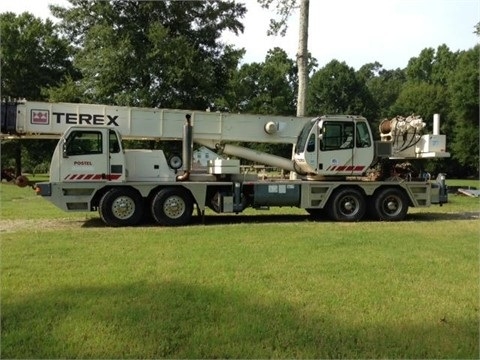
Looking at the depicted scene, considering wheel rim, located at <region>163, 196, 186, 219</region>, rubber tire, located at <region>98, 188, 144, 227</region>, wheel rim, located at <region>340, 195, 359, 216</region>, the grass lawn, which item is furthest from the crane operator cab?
rubber tire, located at <region>98, 188, 144, 227</region>

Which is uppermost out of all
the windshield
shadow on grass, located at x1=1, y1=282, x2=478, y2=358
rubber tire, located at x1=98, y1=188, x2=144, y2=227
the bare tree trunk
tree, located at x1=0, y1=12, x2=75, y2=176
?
tree, located at x1=0, y1=12, x2=75, y2=176

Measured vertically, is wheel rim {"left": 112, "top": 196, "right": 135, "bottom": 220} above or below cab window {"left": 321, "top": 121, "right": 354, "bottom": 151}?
below

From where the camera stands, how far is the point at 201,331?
17.2ft

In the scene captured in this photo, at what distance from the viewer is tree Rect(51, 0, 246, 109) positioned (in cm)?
3169

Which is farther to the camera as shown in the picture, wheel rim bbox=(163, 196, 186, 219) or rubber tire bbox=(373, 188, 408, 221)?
rubber tire bbox=(373, 188, 408, 221)

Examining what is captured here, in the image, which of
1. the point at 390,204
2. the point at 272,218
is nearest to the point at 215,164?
the point at 272,218

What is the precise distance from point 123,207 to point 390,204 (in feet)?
24.4

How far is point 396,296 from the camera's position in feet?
21.4

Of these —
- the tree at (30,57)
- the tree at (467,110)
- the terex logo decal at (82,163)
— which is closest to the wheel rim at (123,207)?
the terex logo decal at (82,163)

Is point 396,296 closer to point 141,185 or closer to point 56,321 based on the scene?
point 56,321

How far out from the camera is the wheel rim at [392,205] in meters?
15.7

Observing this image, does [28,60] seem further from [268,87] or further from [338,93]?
[338,93]

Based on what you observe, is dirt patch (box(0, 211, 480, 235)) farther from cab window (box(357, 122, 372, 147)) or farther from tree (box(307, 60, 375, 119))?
tree (box(307, 60, 375, 119))

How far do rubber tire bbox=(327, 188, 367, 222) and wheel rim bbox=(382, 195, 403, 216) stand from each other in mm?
654
